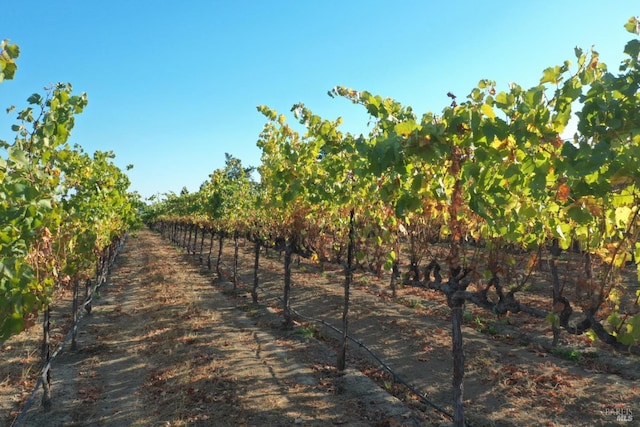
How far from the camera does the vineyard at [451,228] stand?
3096 millimetres

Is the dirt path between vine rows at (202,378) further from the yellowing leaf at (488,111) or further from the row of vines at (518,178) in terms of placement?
the yellowing leaf at (488,111)

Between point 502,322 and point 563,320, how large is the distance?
36.5 ft

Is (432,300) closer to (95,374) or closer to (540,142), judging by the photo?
(95,374)

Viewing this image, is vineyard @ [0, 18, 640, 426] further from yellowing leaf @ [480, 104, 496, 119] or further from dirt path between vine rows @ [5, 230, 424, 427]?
dirt path between vine rows @ [5, 230, 424, 427]

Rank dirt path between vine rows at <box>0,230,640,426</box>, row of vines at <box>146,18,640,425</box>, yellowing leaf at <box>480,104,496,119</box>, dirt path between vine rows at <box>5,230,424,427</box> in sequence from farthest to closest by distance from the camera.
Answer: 1. dirt path between vine rows at <box>0,230,640,426</box>
2. dirt path between vine rows at <box>5,230,424,427</box>
3. yellowing leaf at <box>480,104,496,119</box>
4. row of vines at <box>146,18,640,425</box>

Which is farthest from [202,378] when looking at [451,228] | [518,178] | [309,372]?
[518,178]

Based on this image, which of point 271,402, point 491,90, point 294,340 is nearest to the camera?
point 491,90

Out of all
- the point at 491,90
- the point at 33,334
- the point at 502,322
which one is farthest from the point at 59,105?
the point at 502,322

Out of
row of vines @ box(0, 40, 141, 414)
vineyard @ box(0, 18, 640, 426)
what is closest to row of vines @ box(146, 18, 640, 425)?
vineyard @ box(0, 18, 640, 426)

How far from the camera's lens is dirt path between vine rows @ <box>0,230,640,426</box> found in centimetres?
812

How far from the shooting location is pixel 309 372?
401 inches

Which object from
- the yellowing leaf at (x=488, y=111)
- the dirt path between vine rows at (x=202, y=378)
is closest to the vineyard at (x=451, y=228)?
the yellowing leaf at (x=488, y=111)

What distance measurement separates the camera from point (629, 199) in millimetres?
3377

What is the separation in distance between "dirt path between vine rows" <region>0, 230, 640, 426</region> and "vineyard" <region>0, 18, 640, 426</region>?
0.33 feet
